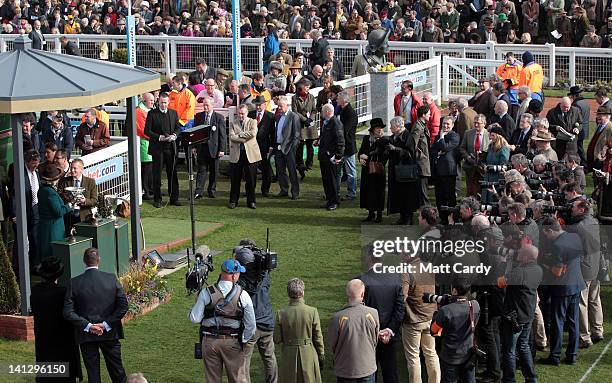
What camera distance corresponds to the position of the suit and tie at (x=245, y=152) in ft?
70.5

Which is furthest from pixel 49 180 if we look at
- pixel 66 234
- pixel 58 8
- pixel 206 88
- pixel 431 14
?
pixel 58 8

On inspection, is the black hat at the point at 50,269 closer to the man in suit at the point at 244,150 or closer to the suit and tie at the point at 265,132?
the man in suit at the point at 244,150

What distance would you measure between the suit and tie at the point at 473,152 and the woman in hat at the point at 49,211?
6311 millimetres

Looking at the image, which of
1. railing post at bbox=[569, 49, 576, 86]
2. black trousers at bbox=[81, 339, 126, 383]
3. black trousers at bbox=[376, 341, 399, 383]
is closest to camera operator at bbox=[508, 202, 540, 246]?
black trousers at bbox=[376, 341, 399, 383]

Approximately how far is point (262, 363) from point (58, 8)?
27.4 m

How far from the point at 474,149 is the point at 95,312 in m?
8.22

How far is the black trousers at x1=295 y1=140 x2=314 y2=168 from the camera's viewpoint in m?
23.5

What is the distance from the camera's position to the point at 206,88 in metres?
24.6

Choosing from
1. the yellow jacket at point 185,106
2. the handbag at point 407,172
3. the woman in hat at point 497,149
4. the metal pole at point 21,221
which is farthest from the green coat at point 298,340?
the yellow jacket at point 185,106

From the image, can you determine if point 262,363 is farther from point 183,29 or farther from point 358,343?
point 183,29

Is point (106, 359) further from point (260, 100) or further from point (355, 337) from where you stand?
point (260, 100)

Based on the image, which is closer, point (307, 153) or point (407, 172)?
point (407, 172)

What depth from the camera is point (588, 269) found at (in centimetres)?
1504

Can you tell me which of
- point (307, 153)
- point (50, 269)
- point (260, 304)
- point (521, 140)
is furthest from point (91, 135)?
point (260, 304)
